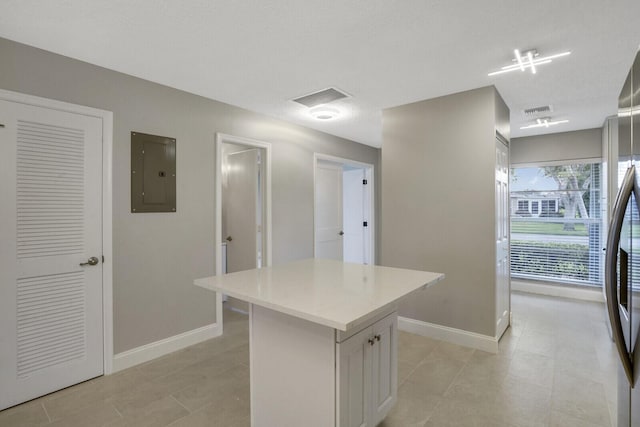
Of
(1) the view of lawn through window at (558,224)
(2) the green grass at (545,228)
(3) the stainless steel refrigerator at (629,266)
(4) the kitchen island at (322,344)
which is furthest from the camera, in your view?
(2) the green grass at (545,228)

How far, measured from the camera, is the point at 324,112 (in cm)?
365

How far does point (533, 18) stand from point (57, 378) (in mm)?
4036

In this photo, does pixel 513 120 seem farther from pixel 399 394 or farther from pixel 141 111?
pixel 141 111

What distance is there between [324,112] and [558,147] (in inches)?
150

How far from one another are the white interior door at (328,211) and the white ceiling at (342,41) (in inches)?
82.5

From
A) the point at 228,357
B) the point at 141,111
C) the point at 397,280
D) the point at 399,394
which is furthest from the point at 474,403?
the point at 141,111

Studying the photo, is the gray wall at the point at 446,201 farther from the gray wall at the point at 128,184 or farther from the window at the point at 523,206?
the window at the point at 523,206

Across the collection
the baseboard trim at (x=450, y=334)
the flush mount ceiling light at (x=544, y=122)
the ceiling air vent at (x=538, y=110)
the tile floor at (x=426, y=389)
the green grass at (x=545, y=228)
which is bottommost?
the tile floor at (x=426, y=389)

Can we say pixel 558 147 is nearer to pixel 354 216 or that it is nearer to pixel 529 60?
pixel 529 60

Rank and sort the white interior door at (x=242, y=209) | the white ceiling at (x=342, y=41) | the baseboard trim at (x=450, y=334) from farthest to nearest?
the white interior door at (x=242, y=209) < the baseboard trim at (x=450, y=334) < the white ceiling at (x=342, y=41)

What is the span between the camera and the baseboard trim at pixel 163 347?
265cm

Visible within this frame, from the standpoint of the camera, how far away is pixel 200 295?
322cm

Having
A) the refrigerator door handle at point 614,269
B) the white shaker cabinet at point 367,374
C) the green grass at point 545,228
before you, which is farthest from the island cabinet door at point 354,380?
the green grass at point 545,228

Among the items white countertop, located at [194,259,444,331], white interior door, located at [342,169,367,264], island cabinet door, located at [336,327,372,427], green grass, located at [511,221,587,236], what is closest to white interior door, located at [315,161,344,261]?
white interior door, located at [342,169,367,264]
